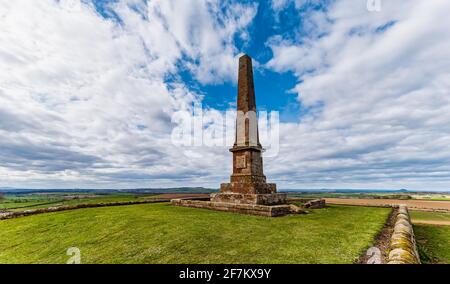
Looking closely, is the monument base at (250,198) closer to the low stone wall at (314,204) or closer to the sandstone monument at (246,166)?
the sandstone monument at (246,166)

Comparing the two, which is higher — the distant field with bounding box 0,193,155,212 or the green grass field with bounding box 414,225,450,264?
the green grass field with bounding box 414,225,450,264

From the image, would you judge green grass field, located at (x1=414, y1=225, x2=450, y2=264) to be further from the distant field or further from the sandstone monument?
the distant field

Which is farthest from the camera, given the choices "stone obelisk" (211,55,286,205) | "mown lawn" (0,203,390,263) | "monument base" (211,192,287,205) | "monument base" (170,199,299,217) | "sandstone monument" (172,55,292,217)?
"stone obelisk" (211,55,286,205)

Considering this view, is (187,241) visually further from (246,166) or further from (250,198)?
(246,166)

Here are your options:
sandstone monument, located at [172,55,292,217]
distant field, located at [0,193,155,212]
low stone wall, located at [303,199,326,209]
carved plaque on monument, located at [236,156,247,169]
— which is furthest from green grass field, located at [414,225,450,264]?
distant field, located at [0,193,155,212]

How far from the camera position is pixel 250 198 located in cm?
1134

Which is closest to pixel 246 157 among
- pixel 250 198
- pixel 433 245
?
pixel 250 198

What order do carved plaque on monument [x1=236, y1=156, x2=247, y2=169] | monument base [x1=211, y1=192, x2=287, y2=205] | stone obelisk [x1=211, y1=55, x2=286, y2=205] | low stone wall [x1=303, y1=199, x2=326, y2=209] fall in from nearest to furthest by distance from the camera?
monument base [x1=211, y1=192, x2=287, y2=205], stone obelisk [x1=211, y1=55, x2=286, y2=205], carved plaque on monument [x1=236, y1=156, x2=247, y2=169], low stone wall [x1=303, y1=199, x2=326, y2=209]

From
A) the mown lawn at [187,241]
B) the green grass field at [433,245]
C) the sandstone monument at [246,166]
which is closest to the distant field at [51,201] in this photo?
the mown lawn at [187,241]

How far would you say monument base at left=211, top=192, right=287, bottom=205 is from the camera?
1115 centimetres

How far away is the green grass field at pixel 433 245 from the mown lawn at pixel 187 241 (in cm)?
162

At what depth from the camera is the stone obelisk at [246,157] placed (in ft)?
40.2
